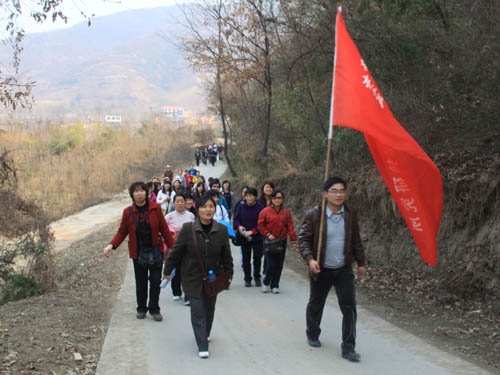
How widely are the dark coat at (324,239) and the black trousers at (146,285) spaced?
253 centimetres

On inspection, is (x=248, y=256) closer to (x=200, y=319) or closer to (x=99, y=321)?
(x=99, y=321)

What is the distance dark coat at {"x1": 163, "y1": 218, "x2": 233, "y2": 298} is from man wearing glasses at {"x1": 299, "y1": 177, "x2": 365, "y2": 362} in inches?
37.7

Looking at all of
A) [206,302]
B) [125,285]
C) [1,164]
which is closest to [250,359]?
[206,302]

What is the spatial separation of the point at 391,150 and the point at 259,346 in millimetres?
2719

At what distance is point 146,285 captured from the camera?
24.8ft

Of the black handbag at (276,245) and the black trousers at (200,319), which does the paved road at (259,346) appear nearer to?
the black trousers at (200,319)

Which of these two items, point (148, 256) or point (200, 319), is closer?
point (200, 319)

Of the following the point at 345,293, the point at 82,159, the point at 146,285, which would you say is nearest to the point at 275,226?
the point at 146,285

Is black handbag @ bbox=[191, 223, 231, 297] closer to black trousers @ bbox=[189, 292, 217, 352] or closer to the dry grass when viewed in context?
black trousers @ bbox=[189, 292, 217, 352]

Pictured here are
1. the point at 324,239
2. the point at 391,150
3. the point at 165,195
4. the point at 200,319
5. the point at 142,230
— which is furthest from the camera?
the point at 165,195

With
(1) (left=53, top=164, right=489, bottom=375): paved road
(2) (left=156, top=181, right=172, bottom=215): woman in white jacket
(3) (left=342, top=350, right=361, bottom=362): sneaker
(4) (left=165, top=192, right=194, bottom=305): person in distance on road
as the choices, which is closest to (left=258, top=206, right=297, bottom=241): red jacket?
(1) (left=53, top=164, right=489, bottom=375): paved road

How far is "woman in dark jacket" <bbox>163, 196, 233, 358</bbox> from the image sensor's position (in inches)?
235

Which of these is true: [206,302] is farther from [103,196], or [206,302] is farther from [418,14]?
[103,196]

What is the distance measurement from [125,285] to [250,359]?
4949 mm
